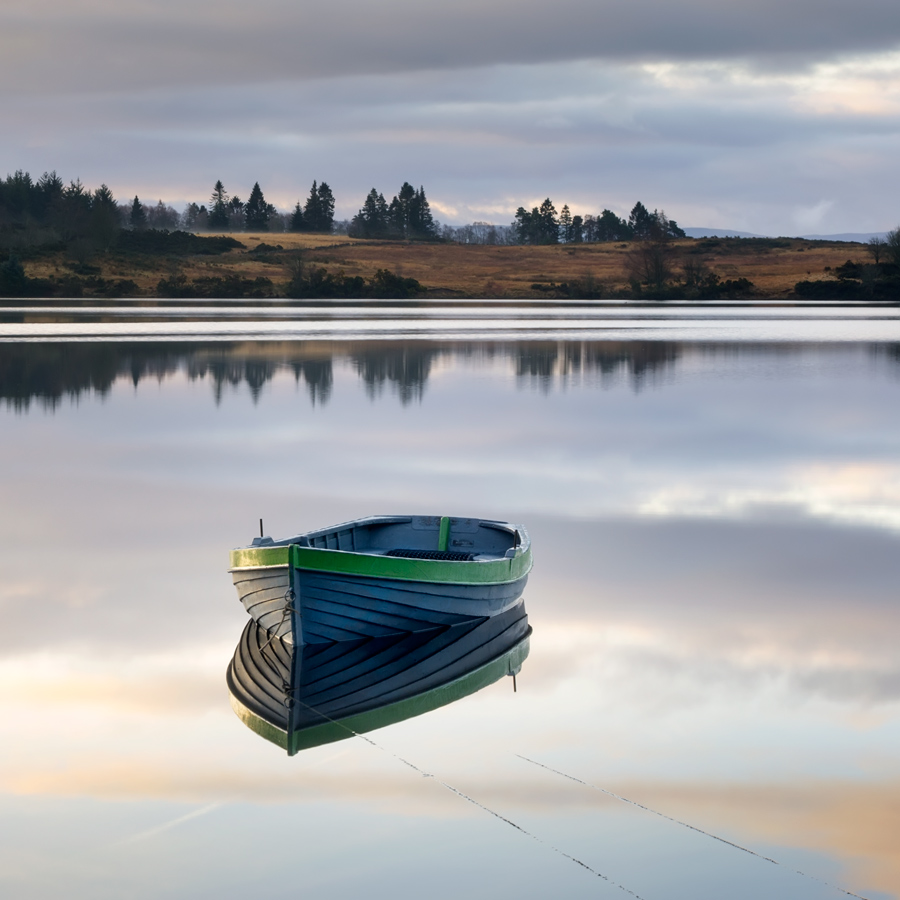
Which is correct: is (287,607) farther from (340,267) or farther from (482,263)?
(482,263)

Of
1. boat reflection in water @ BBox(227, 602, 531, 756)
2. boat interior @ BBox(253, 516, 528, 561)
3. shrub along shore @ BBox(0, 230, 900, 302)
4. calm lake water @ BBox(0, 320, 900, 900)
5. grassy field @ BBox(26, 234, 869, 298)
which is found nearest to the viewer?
calm lake water @ BBox(0, 320, 900, 900)

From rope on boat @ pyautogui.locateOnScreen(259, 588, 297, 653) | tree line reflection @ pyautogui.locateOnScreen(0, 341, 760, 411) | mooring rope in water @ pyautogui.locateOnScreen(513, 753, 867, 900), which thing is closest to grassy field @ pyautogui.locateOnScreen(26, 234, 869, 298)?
tree line reflection @ pyautogui.locateOnScreen(0, 341, 760, 411)

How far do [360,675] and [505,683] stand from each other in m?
1.21

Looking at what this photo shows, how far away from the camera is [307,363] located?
42344mm

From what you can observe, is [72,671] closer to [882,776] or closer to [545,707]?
[545,707]

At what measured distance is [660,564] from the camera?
15531mm

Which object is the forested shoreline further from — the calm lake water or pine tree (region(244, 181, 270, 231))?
the calm lake water

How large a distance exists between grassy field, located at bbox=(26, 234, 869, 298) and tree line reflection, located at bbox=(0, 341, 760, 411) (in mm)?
51224

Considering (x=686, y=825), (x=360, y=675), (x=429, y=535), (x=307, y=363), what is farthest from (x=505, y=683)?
(x=307, y=363)

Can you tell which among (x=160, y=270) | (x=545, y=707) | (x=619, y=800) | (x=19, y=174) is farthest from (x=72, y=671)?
(x=19, y=174)

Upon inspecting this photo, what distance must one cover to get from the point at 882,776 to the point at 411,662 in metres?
4.27

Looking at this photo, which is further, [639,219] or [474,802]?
[639,219]

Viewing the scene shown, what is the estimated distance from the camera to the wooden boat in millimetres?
11977

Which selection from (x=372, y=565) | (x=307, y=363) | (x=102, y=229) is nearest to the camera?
(x=372, y=565)
